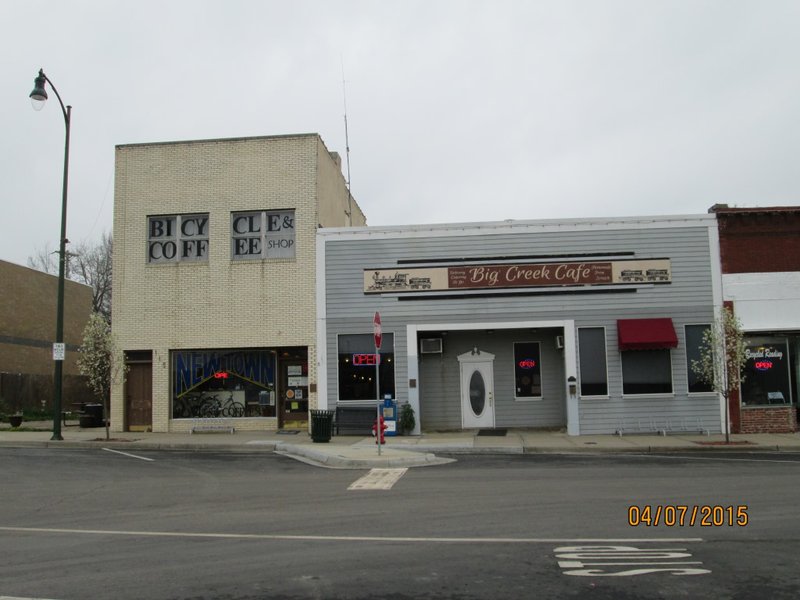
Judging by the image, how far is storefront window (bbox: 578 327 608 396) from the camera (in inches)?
847

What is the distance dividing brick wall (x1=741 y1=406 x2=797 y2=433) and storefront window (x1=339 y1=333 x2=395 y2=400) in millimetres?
9939

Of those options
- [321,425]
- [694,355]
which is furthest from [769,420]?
[321,425]

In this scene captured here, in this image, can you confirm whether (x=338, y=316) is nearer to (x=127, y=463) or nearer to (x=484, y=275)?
(x=484, y=275)

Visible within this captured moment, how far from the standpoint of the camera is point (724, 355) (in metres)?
19.5

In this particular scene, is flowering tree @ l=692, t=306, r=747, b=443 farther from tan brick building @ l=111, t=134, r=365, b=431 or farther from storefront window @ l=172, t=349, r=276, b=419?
storefront window @ l=172, t=349, r=276, b=419

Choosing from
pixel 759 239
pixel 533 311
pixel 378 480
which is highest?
pixel 759 239

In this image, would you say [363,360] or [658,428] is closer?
[658,428]

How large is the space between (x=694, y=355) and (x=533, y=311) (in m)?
4.62

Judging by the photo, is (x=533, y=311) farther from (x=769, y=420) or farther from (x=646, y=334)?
(x=769, y=420)

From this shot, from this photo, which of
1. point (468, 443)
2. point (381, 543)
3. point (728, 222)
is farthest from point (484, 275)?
point (381, 543)

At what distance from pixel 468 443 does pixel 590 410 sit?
4322 millimetres

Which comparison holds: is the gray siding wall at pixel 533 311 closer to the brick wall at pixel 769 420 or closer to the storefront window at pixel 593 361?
the storefront window at pixel 593 361
